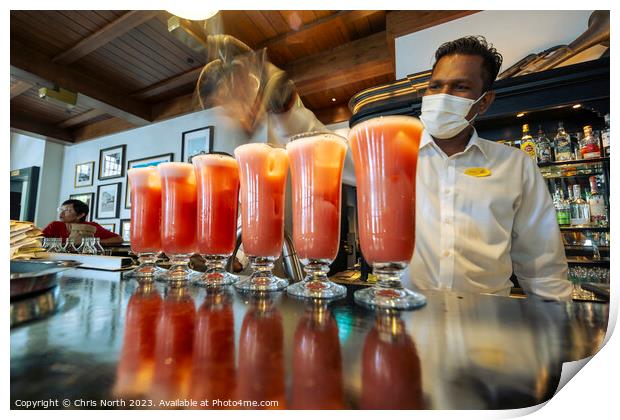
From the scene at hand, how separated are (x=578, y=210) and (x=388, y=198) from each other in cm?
104

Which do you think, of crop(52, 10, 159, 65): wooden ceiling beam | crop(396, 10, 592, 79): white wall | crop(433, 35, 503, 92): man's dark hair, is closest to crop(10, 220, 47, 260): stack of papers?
crop(52, 10, 159, 65): wooden ceiling beam

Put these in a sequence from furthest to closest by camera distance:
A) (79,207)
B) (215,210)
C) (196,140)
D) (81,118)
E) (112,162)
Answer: (196,140), (112,162), (79,207), (81,118), (215,210)

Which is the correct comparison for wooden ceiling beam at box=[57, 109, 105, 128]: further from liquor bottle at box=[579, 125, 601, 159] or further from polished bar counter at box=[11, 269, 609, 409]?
liquor bottle at box=[579, 125, 601, 159]

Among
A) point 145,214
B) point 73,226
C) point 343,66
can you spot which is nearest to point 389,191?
point 145,214

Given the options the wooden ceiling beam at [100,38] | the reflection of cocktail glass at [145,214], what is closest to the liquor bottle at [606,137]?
the reflection of cocktail glass at [145,214]

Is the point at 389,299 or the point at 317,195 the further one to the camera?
the point at 317,195

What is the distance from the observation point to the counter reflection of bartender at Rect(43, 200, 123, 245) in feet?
4.91

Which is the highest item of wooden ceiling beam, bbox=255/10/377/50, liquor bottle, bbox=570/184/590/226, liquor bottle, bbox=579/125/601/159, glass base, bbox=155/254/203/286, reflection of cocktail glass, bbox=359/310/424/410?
wooden ceiling beam, bbox=255/10/377/50

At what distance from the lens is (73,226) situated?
1.59 m

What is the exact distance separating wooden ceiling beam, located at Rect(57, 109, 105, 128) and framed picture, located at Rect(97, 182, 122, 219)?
1.46ft

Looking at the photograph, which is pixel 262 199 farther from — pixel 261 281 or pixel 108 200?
pixel 108 200

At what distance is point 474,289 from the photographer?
1.05 meters

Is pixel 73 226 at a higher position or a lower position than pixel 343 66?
lower

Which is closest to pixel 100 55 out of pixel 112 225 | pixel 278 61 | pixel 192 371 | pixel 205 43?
pixel 205 43
